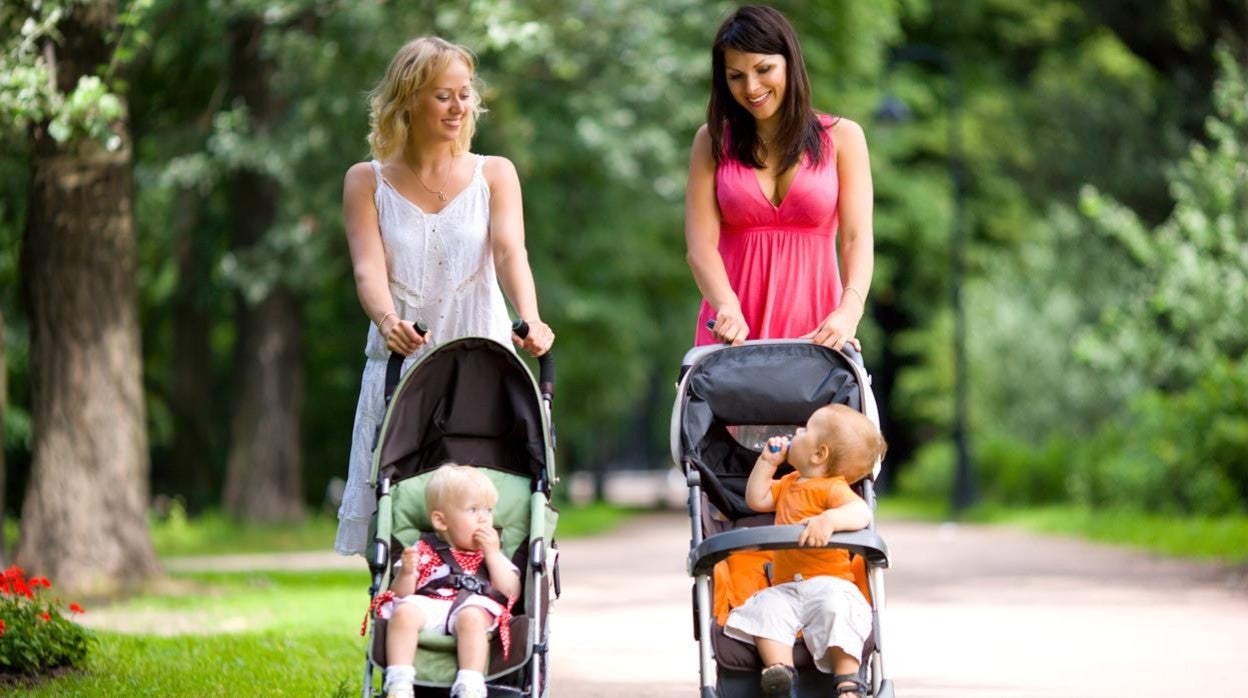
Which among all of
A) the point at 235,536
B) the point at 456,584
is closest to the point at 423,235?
the point at 456,584

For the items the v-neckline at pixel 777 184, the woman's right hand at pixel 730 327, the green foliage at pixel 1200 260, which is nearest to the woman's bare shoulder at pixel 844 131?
the v-neckline at pixel 777 184

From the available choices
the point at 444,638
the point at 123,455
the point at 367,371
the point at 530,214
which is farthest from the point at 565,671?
the point at 530,214

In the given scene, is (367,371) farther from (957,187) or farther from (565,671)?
(957,187)

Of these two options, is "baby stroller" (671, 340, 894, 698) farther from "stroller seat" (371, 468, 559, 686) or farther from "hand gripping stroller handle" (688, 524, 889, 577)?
"stroller seat" (371, 468, 559, 686)

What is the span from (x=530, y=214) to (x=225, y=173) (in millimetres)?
4825

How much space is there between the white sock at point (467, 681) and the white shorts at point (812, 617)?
2.49ft

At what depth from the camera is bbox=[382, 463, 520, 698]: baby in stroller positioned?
572cm

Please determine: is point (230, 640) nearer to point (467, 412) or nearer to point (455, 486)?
point (467, 412)

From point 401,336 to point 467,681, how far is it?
3.66 ft

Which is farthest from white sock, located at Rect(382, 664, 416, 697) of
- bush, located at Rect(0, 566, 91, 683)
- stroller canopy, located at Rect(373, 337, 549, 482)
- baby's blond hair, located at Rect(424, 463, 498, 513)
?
bush, located at Rect(0, 566, 91, 683)

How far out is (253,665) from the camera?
8.67 metres

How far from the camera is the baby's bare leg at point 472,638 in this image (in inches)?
226

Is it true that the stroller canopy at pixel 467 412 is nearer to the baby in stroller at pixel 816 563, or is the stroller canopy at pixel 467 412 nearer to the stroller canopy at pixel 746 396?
the stroller canopy at pixel 746 396

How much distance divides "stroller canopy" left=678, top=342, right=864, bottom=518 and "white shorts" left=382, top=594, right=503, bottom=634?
0.86 meters
